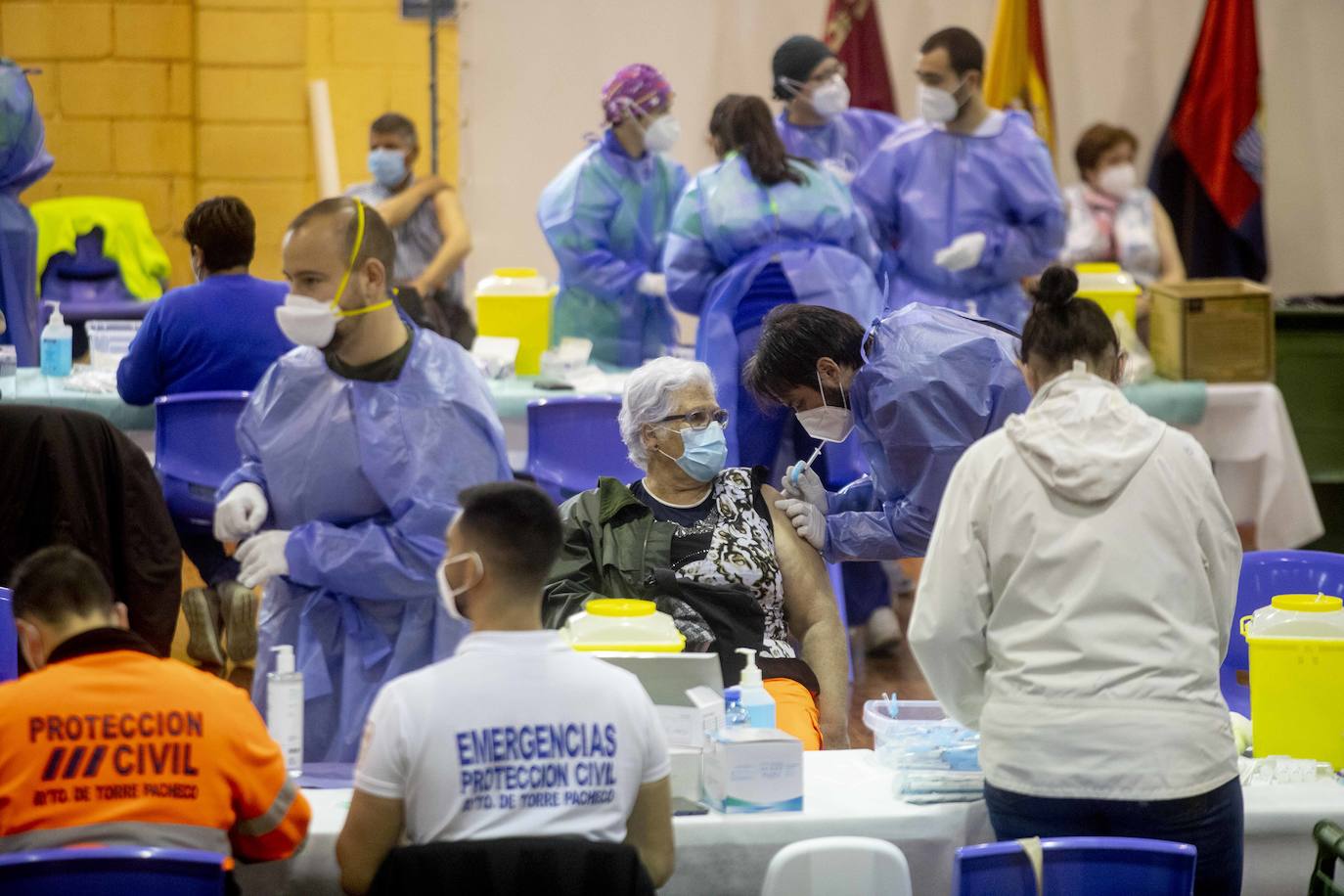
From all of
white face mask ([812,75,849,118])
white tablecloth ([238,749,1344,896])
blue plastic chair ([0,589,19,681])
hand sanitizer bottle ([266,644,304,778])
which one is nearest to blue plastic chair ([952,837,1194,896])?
white tablecloth ([238,749,1344,896])

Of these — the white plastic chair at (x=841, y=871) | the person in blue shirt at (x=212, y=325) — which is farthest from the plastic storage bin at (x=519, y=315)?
the white plastic chair at (x=841, y=871)

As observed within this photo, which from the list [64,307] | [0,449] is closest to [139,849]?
[0,449]

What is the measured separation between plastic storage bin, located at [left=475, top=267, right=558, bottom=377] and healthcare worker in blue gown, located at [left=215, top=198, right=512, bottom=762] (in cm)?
217

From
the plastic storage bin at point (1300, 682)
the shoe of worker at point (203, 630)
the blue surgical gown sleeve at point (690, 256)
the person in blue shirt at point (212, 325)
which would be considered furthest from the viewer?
the blue surgical gown sleeve at point (690, 256)

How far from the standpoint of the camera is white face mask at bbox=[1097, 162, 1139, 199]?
21.9 feet

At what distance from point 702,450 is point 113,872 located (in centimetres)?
145

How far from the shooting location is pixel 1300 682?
2594mm

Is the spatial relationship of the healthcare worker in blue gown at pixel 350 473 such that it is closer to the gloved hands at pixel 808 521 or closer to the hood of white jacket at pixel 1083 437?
the gloved hands at pixel 808 521

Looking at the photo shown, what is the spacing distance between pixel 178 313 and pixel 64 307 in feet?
8.70

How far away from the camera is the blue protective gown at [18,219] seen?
5.29m

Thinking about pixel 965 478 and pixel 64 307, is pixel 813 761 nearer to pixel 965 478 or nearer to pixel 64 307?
pixel 965 478

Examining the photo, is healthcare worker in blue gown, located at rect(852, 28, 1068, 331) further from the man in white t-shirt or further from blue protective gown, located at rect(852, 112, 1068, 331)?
the man in white t-shirt

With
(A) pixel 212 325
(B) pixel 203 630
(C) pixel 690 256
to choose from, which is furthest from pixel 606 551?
(B) pixel 203 630

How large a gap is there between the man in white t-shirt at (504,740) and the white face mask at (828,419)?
1203 mm
